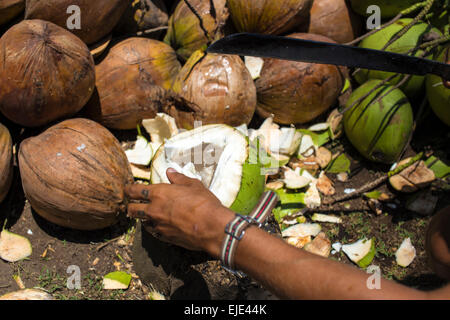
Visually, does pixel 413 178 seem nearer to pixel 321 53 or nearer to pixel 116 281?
pixel 321 53

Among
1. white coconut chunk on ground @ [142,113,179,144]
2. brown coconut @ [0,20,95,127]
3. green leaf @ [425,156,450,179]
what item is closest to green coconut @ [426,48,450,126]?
green leaf @ [425,156,450,179]

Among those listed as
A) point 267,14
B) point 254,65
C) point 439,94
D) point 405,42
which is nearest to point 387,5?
point 405,42

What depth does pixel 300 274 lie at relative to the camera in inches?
43.5

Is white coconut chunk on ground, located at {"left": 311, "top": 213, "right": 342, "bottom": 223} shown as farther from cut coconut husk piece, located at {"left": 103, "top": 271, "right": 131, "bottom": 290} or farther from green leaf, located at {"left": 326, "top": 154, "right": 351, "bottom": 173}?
cut coconut husk piece, located at {"left": 103, "top": 271, "right": 131, "bottom": 290}

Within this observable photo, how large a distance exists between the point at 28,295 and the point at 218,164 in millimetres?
1100

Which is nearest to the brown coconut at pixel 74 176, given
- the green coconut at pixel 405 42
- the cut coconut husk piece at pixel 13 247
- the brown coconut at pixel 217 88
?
the cut coconut husk piece at pixel 13 247

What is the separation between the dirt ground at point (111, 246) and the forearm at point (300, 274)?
681mm

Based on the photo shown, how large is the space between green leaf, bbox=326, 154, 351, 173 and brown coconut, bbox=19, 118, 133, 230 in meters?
1.40

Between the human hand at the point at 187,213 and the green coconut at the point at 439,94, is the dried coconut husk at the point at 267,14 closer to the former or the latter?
the green coconut at the point at 439,94

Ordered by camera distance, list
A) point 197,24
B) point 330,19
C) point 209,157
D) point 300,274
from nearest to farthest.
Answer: point 300,274
point 209,157
point 197,24
point 330,19

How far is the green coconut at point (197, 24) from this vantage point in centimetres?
257

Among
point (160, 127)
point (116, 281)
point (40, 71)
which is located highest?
point (40, 71)

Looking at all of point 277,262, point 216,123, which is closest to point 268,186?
point 216,123

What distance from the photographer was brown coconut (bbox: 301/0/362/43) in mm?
2771
